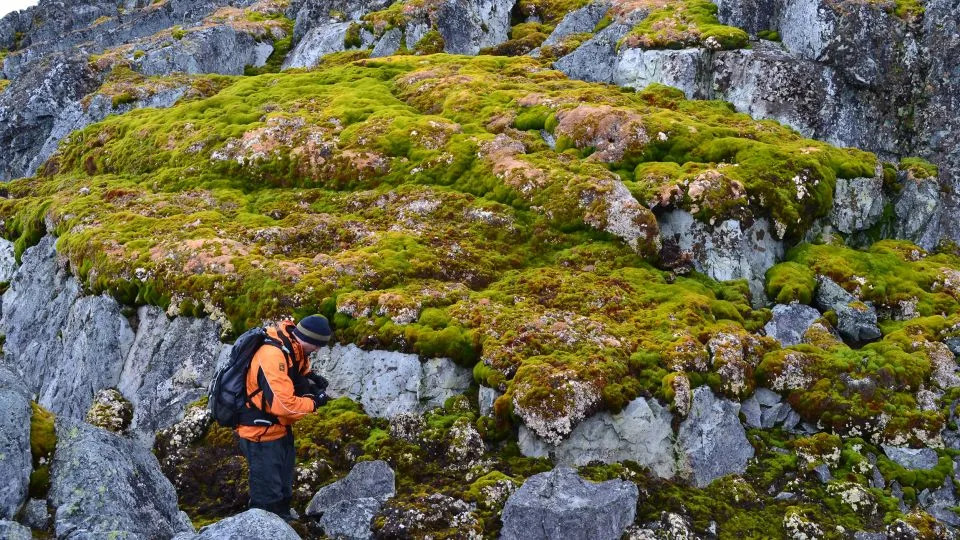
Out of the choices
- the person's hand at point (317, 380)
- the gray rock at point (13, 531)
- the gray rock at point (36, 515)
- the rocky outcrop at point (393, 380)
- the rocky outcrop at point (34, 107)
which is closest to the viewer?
the gray rock at point (13, 531)

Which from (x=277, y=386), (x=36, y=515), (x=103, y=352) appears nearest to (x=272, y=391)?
(x=277, y=386)

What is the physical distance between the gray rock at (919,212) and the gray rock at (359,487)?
19.5 meters

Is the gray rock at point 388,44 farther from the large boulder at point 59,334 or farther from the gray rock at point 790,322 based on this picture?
the gray rock at point 790,322

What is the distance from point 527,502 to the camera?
12797 mm

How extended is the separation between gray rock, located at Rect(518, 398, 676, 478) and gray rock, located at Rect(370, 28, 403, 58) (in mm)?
31649

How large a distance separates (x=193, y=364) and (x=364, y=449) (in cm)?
557

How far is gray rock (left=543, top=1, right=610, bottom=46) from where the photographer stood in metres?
39.6

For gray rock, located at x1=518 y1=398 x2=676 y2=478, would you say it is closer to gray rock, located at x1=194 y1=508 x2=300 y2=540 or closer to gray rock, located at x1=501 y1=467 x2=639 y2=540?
gray rock, located at x1=501 y1=467 x2=639 y2=540

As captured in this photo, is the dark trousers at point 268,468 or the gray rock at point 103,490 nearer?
the gray rock at point 103,490

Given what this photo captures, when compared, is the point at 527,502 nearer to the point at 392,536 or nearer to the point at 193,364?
the point at 392,536

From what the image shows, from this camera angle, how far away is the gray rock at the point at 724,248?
68.0ft

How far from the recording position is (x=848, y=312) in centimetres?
1939

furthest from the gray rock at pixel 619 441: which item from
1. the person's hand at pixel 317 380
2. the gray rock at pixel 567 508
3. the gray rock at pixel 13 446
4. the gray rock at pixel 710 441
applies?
the gray rock at pixel 13 446

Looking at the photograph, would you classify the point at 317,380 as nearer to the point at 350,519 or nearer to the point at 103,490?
the point at 350,519
